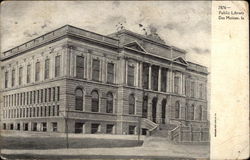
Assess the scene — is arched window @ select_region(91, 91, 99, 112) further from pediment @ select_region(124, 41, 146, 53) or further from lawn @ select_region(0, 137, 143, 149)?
pediment @ select_region(124, 41, 146, 53)

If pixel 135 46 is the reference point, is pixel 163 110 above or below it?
below

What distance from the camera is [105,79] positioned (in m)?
5.38

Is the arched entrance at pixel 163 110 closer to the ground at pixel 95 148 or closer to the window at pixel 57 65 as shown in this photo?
the ground at pixel 95 148

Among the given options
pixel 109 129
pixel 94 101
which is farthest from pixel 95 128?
pixel 94 101

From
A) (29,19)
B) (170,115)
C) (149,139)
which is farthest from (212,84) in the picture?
(29,19)

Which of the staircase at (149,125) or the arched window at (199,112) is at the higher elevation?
the arched window at (199,112)

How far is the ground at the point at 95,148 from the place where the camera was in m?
5.03

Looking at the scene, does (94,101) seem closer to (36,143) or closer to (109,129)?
(109,129)

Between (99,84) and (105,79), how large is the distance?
3.9 inches

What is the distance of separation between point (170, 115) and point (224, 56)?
1.06 m

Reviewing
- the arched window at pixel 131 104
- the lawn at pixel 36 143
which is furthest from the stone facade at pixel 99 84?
the lawn at pixel 36 143

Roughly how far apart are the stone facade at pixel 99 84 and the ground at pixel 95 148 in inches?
5.3

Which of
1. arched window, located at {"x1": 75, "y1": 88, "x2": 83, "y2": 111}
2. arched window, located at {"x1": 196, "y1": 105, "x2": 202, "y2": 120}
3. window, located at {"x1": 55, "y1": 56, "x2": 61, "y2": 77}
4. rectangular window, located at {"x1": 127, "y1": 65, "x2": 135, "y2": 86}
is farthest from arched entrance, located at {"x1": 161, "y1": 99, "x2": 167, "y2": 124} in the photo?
window, located at {"x1": 55, "y1": 56, "x2": 61, "y2": 77}

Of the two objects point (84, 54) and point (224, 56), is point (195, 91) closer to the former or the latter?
point (224, 56)
